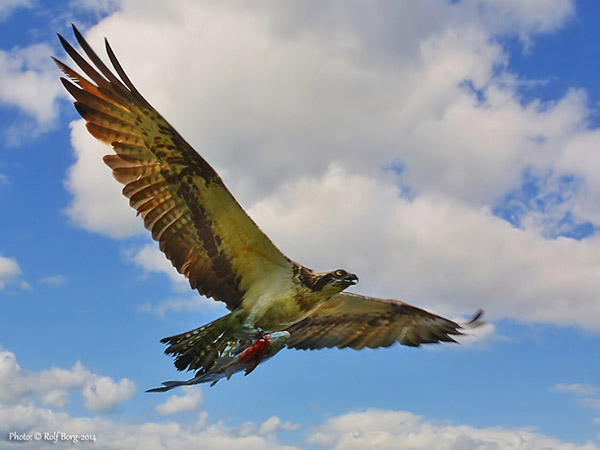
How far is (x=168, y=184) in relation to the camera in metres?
9.41

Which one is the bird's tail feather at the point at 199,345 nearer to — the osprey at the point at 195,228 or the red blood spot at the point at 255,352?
the osprey at the point at 195,228

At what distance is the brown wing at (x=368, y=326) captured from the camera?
11.4 metres

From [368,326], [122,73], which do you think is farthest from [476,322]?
[122,73]

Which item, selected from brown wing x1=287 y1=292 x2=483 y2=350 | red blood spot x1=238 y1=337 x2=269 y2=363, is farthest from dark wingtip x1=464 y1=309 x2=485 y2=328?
red blood spot x1=238 y1=337 x2=269 y2=363

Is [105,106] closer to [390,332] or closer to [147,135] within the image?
[147,135]

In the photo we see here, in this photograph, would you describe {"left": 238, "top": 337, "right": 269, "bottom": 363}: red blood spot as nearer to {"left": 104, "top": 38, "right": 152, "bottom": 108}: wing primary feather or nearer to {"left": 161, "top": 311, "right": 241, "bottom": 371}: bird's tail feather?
{"left": 161, "top": 311, "right": 241, "bottom": 371}: bird's tail feather

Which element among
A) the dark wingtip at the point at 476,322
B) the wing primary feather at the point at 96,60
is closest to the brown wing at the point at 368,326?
the dark wingtip at the point at 476,322

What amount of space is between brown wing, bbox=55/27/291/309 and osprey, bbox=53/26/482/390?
0.01m

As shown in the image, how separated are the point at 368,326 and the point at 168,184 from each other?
4553 millimetres

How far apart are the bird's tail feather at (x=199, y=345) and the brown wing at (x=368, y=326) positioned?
7.47 feet

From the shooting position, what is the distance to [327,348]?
11703 millimetres

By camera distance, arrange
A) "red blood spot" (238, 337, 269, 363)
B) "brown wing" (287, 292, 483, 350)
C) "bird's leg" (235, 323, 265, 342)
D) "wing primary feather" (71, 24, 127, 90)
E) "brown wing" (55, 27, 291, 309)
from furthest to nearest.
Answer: "brown wing" (287, 292, 483, 350)
"bird's leg" (235, 323, 265, 342)
"brown wing" (55, 27, 291, 309)
"wing primary feather" (71, 24, 127, 90)
"red blood spot" (238, 337, 269, 363)

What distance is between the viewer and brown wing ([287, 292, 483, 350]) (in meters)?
11.4

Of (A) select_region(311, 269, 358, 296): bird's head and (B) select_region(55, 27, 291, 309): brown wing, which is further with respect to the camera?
(A) select_region(311, 269, 358, 296): bird's head
